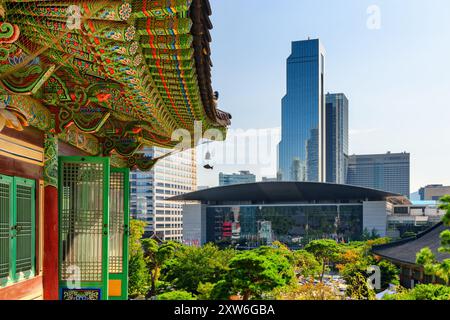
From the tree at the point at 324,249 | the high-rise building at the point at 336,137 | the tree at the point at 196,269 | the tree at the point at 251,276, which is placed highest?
the high-rise building at the point at 336,137

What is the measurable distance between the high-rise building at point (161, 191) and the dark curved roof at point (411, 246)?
6548 centimetres

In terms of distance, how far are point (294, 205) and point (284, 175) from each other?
80347 millimetres

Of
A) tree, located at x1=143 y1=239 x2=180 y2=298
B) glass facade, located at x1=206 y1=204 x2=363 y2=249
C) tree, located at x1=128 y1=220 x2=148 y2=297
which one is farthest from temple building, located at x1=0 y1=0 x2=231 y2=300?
glass facade, located at x1=206 y1=204 x2=363 y2=249

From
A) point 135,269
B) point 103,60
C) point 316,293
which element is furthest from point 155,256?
point 103,60

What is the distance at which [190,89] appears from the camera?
7.05m

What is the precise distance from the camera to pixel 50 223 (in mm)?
7266

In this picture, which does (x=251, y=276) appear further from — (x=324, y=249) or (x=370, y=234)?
(x=370, y=234)

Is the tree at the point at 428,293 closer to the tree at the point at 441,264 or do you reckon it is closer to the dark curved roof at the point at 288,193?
the tree at the point at 441,264

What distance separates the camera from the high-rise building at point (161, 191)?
9744 centimetres

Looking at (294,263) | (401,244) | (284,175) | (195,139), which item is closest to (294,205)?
(294,263)

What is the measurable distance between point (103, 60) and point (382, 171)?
470 ft

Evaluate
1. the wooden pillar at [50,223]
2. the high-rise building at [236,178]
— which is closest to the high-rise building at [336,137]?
the high-rise building at [236,178]

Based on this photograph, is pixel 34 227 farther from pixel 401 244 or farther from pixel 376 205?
pixel 376 205

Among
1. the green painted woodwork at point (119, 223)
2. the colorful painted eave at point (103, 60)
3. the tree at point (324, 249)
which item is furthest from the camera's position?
the tree at point (324, 249)
